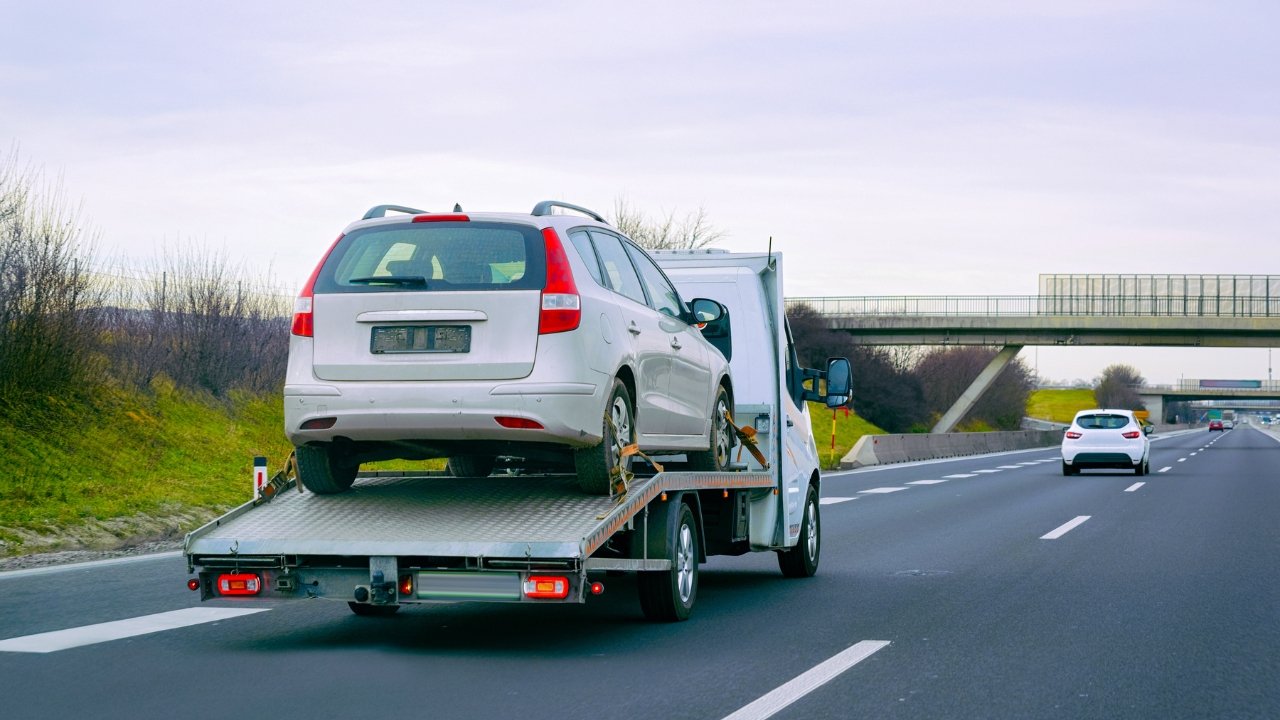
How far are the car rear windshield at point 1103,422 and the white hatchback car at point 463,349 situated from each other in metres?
24.7

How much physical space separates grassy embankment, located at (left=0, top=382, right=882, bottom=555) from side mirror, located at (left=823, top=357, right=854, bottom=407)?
666 cm

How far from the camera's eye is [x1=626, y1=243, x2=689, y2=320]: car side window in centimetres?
879

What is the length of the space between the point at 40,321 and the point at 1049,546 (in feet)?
39.7

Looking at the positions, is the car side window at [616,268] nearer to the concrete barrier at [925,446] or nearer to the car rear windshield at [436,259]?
the car rear windshield at [436,259]

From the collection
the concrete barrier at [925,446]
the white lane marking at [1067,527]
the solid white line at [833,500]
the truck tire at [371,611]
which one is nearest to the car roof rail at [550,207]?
the truck tire at [371,611]

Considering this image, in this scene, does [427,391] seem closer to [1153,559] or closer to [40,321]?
[1153,559]

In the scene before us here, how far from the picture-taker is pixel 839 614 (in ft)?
28.9

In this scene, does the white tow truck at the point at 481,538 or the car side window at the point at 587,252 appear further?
the car side window at the point at 587,252

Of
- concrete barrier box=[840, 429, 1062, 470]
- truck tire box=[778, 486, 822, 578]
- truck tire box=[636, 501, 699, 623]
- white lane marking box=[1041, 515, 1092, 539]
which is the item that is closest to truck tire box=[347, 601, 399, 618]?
truck tire box=[636, 501, 699, 623]

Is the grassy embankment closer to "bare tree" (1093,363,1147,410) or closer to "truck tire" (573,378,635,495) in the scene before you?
"truck tire" (573,378,635,495)

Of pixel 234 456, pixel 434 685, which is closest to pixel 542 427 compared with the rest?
pixel 434 685

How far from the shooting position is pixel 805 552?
1093cm

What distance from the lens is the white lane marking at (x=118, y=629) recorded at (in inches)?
282

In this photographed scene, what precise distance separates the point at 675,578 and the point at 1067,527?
9145 mm
